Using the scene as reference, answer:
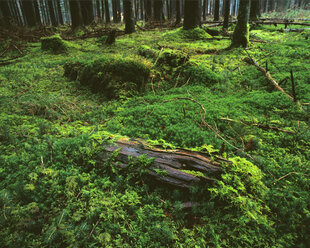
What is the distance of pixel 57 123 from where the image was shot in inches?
149

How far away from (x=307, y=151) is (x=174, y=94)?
10.1 feet

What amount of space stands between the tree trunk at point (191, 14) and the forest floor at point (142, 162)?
817cm

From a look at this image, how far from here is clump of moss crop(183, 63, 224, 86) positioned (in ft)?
17.5

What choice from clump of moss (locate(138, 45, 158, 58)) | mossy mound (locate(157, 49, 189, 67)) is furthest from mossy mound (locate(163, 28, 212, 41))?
mossy mound (locate(157, 49, 189, 67))

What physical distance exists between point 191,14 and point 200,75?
8.36 meters

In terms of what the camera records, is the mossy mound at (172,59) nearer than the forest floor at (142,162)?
No

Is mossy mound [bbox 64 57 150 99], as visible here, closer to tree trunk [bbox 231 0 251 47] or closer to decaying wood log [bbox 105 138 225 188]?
decaying wood log [bbox 105 138 225 188]

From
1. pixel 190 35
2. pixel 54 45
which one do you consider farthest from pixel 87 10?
pixel 190 35

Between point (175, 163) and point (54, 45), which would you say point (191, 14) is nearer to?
point (54, 45)

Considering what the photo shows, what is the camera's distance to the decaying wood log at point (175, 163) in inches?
87.0

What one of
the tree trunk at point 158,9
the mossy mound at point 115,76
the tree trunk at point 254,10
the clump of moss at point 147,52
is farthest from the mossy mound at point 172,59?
the tree trunk at point 158,9

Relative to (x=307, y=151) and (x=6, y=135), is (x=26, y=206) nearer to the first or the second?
(x=6, y=135)

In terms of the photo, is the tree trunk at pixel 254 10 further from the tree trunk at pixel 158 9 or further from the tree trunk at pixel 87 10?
the tree trunk at pixel 87 10

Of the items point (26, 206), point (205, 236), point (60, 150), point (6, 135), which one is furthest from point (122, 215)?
point (6, 135)
